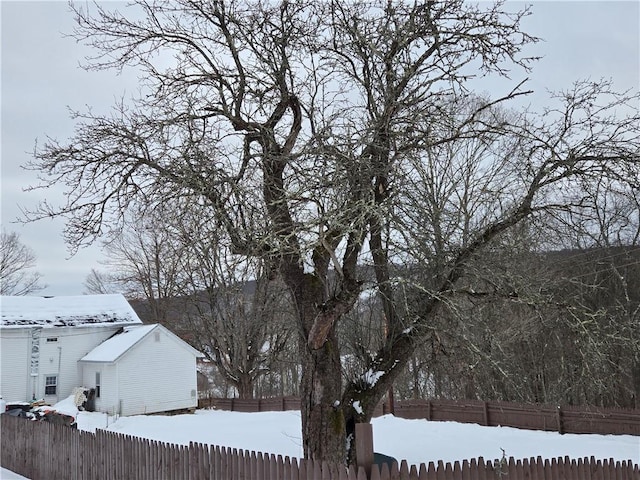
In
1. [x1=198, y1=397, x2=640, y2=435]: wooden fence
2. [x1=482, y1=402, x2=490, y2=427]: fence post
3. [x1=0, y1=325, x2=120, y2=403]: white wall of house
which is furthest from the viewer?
[x1=0, y1=325, x2=120, y2=403]: white wall of house

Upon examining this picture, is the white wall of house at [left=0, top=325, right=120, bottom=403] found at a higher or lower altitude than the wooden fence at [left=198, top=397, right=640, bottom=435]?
higher

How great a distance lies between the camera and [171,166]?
7.60m

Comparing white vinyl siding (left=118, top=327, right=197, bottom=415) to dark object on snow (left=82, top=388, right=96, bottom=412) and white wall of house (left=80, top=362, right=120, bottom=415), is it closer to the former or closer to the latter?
white wall of house (left=80, top=362, right=120, bottom=415)

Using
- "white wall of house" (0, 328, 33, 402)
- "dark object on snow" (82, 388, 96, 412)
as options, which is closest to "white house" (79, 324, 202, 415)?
"dark object on snow" (82, 388, 96, 412)

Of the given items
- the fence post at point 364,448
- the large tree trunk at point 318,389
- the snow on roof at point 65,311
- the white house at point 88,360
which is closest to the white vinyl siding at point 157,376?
the white house at point 88,360

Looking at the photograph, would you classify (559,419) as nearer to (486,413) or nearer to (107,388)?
(486,413)

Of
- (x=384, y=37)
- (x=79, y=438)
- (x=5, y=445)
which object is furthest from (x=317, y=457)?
(x=5, y=445)

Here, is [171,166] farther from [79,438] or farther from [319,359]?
[79,438]

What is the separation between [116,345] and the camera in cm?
2738

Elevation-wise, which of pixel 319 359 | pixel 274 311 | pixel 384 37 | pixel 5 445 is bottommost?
pixel 5 445

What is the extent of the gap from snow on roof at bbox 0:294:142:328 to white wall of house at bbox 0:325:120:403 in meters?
0.44

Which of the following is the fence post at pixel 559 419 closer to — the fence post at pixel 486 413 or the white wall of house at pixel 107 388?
the fence post at pixel 486 413

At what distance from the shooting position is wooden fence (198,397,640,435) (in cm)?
1548

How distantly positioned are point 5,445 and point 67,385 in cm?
1635
